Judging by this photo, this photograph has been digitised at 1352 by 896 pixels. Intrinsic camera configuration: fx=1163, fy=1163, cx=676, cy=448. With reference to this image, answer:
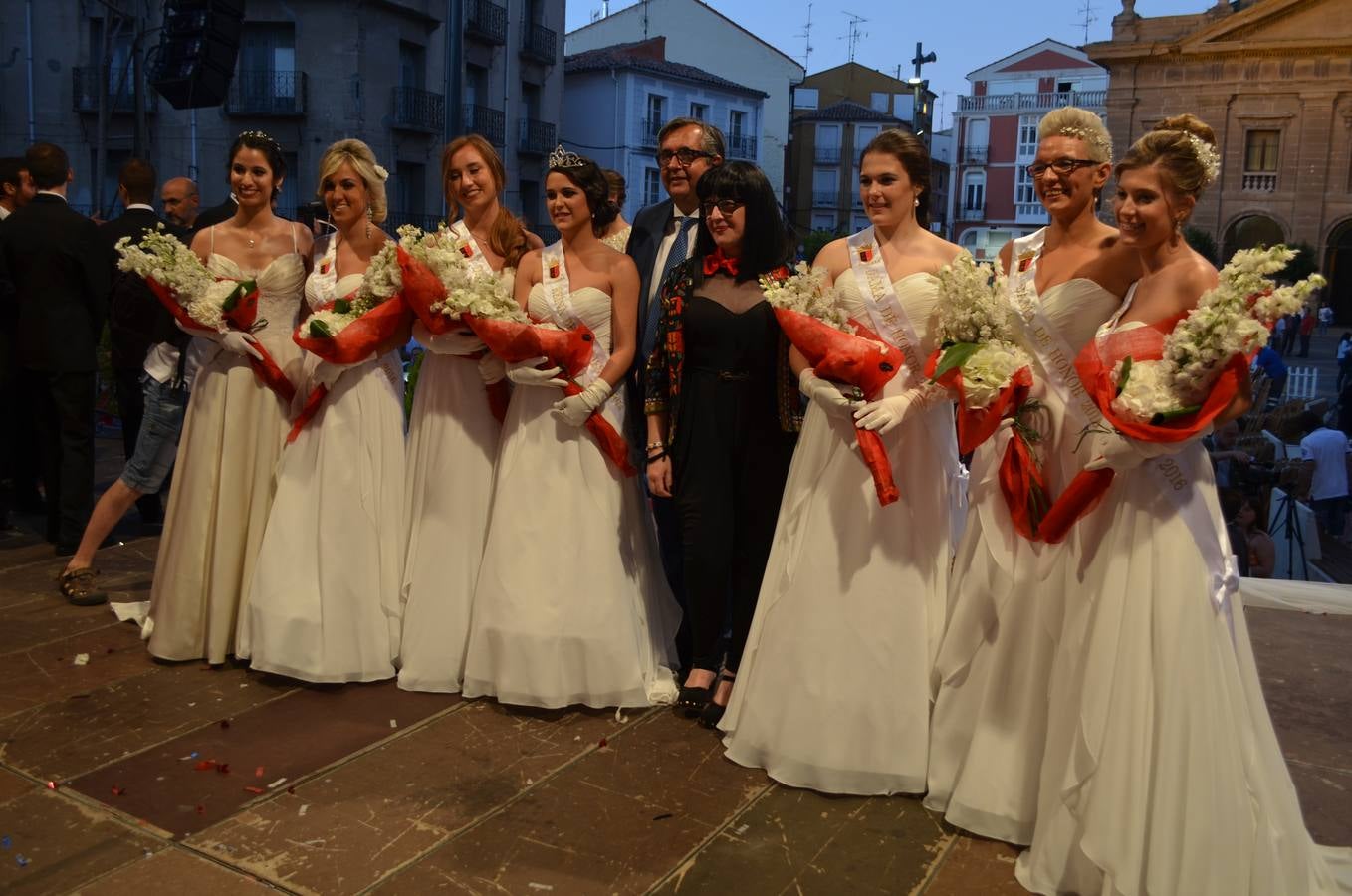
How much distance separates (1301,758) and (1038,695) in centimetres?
144

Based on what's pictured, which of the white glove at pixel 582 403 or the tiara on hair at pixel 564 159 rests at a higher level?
the tiara on hair at pixel 564 159

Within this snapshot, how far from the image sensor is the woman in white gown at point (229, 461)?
4.56 metres

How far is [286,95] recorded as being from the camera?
24219mm

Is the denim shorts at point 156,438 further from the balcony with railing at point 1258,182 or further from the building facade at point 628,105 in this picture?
the building facade at point 628,105

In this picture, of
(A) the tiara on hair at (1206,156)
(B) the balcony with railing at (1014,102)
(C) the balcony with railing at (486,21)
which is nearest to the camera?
(A) the tiara on hair at (1206,156)

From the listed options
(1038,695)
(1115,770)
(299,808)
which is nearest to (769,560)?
(1038,695)

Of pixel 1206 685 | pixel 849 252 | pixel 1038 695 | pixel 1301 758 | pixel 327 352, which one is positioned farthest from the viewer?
pixel 327 352

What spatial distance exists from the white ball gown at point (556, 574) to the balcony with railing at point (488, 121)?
2362 cm

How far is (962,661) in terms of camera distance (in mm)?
3400

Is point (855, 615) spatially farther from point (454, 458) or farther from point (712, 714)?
point (454, 458)

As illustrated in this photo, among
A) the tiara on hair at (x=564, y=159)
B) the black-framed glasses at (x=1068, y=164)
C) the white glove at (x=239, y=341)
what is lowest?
the white glove at (x=239, y=341)

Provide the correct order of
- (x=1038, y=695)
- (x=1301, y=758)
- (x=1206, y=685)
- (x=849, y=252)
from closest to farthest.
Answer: (x=1206, y=685)
(x=1038, y=695)
(x=849, y=252)
(x=1301, y=758)

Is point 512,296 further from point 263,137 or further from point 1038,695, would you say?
point 1038,695

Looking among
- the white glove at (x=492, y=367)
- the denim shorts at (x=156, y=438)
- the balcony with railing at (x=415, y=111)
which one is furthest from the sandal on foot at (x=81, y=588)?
the balcony with railing at (x=415, y=111)
